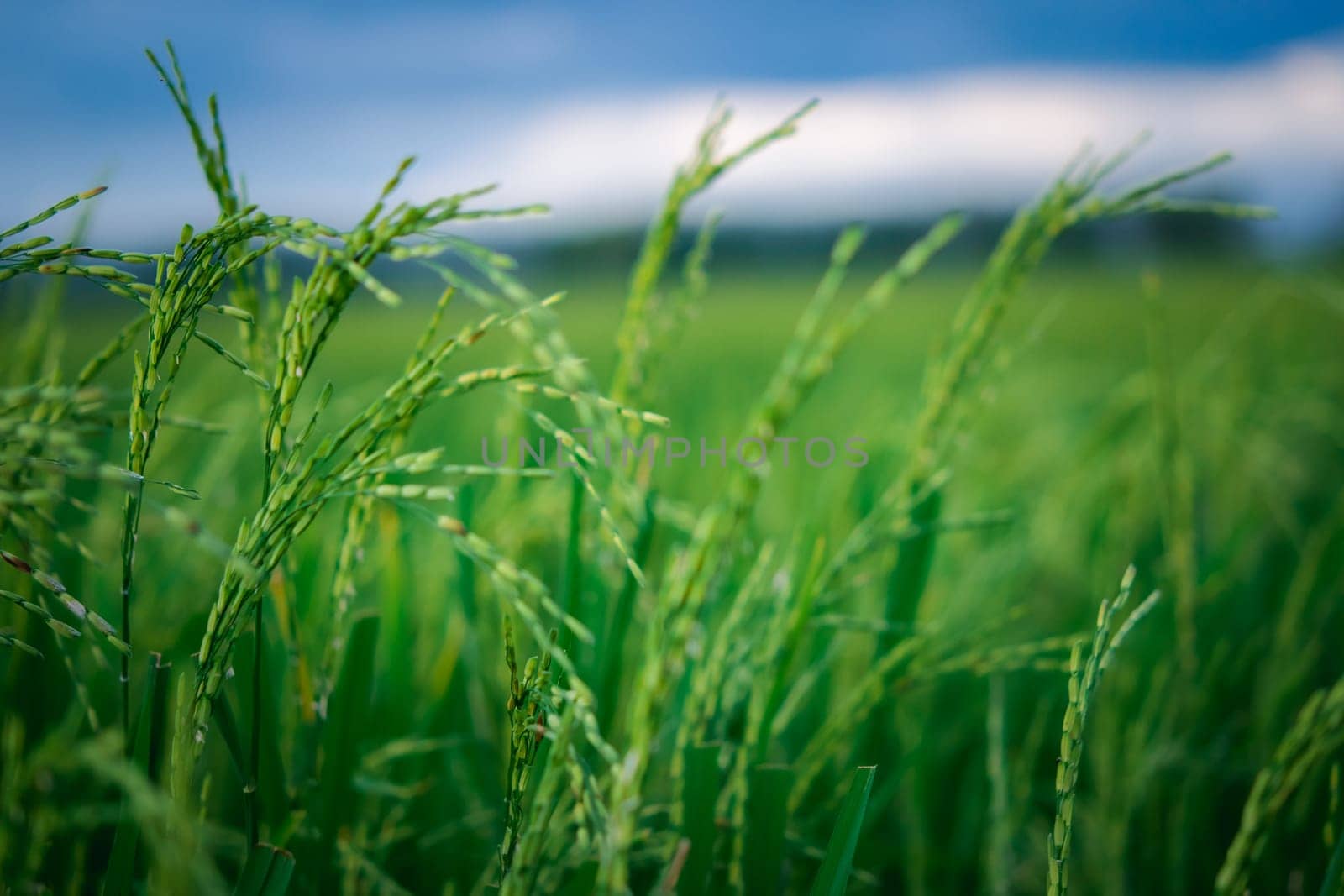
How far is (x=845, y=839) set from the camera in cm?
40

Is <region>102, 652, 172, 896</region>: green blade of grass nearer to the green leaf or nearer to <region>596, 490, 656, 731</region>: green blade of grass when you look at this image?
the green leaf

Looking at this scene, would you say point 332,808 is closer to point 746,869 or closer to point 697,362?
point 746,869

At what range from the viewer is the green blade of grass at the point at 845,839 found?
1.31ft

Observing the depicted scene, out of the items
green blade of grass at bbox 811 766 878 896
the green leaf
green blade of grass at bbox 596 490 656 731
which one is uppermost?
green blade of grass at bbox 596 490 656 731

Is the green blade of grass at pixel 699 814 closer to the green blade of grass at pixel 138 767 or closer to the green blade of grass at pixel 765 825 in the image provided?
the green blade of grass at pixel 765 825

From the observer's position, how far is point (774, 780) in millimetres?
443

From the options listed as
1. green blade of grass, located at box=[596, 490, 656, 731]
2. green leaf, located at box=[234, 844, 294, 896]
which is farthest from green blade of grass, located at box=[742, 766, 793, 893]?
green leaf, located at box=[234, 844, 294, 896]

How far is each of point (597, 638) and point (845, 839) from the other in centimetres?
27

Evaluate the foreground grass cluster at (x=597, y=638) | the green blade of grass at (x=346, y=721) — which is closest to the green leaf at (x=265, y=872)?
the foreground grass cluster at (x=597, y=638)

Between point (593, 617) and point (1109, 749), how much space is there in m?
0.58

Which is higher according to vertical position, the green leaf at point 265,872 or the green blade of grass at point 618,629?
the green blade of grass at point 618,629

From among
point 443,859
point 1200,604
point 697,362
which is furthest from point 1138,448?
point 697,362

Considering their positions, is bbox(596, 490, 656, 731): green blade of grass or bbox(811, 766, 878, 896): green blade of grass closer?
bbox(811, 766, 878, 896): green blade of grass

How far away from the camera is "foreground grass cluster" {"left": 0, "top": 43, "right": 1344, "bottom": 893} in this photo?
337mm
